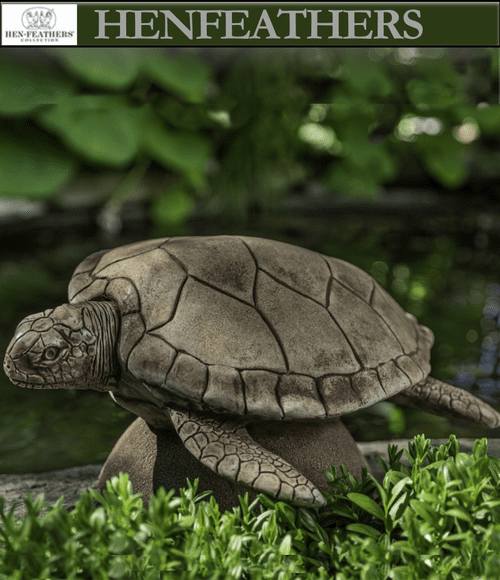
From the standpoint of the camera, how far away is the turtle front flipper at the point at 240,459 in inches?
57.5

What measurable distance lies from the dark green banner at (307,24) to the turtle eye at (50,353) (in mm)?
1445

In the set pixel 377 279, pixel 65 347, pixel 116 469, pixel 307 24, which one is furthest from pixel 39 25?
pixel 377 279

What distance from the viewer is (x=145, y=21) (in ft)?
7.93


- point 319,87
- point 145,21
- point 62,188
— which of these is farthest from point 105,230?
point 145,21

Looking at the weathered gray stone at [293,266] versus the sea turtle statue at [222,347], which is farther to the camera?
the weathered gray stone at [293,266]

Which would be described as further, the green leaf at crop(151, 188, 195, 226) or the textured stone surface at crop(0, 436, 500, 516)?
the green leaf at crop(151, 188, 195, 226)

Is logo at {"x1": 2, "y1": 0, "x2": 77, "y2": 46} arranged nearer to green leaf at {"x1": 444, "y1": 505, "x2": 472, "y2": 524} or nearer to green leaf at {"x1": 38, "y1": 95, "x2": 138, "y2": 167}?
green leaf at {"x1": 444, "y1": 505, "x2": 472, "y2": 524}

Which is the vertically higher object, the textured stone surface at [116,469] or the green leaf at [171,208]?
the green leaf at [171,208]

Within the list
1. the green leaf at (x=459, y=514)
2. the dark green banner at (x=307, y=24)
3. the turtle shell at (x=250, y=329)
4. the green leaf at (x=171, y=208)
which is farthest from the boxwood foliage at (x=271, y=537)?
the green leaf at (x=171, y=208)

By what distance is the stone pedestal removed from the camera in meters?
1.71

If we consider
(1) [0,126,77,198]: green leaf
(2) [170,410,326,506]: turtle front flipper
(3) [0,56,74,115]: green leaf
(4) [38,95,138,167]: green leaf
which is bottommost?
(2) [170,410,326,506]: turtle front flipper

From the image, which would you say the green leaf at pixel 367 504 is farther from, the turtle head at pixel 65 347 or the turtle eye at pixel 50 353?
the turtle eye at pixel 50 353

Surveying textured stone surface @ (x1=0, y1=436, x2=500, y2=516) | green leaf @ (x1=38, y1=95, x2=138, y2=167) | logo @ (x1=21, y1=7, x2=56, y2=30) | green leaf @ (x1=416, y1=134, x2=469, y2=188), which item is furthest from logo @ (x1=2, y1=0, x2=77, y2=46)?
green leaf @ (x1=416, y1=134, x2=469, y2=188)

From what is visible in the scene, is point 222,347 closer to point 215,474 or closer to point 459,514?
point 215,474
